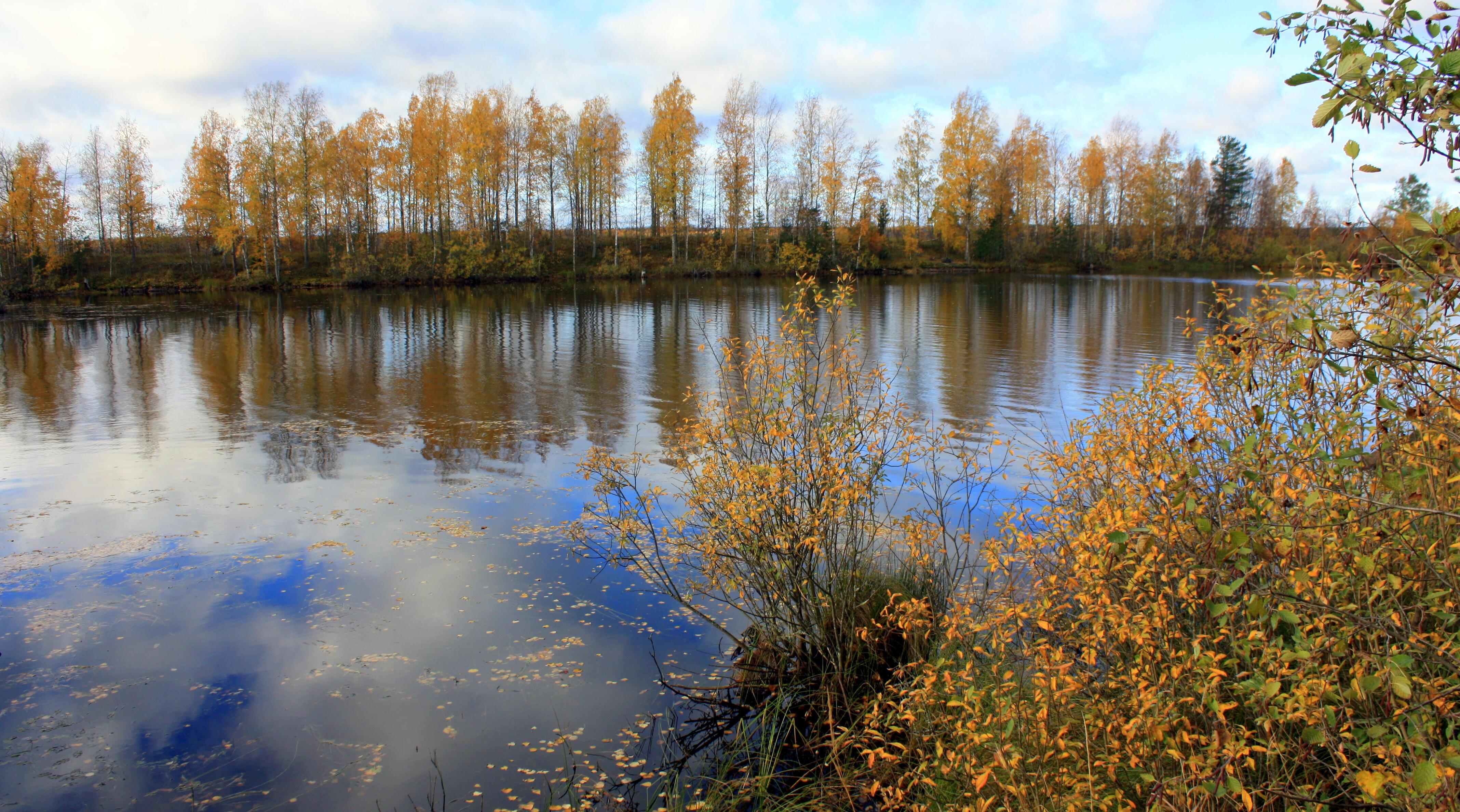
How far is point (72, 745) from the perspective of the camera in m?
5.23

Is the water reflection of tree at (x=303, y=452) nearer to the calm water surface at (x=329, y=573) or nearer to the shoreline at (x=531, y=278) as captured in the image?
the calm water surface at (x=329, y=573)

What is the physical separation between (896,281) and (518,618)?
176 feet

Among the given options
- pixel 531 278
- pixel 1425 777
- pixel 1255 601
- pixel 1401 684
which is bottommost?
pixel 1425 777

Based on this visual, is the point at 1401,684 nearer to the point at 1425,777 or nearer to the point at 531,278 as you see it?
the point at 1425,777

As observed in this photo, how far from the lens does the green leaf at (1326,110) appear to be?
82.3 inches

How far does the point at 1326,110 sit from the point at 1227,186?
8814 centimetres

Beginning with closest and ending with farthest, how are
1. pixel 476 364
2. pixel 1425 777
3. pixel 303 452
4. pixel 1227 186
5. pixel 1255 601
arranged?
pixel 1425 777 → pixel 1255 601 → pixel 303 452 → pixel 476 364 → pixel 1227 186

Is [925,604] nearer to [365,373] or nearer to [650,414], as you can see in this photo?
[650,414]

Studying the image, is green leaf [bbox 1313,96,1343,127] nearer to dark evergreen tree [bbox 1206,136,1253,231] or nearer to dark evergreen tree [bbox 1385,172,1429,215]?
dark evergreen tree [bbox 1385,172,1429,215]

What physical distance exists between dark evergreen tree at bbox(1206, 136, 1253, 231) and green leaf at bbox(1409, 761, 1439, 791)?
85.9 m

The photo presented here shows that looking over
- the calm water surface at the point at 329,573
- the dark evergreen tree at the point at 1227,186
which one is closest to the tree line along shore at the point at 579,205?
the dark evergreen tree at the point at 1227,186

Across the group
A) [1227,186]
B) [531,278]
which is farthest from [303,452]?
[1227,186]

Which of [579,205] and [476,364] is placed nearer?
[476,364]

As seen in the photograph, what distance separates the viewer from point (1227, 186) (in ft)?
249
